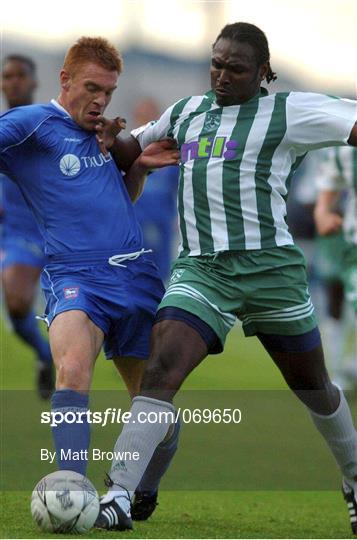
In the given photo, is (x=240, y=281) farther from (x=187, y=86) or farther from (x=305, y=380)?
Result: (x=187, y=86)

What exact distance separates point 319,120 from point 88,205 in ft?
3.73

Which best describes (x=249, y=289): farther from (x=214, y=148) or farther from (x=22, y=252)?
(x=22, y=252)

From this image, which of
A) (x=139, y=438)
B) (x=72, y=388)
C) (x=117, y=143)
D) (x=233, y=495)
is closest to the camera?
(x=139, y=438)

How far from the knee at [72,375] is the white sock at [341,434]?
3.64ft

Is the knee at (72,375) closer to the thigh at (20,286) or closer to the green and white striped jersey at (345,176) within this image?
the green and white striped jersey at (345,176)

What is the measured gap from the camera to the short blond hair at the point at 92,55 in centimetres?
626

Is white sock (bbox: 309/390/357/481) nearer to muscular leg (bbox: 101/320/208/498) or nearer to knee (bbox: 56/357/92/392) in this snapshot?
muscular leg (bbox: 101/320/208/498)

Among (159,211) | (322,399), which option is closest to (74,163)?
(322,399)

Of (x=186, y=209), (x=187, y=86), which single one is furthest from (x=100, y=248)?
(x=187, y=86)

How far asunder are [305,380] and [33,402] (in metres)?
5.01

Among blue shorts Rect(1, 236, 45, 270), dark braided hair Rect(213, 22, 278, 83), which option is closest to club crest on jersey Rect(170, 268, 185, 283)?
dark braided hair Rect(213, 22, 278, 83)

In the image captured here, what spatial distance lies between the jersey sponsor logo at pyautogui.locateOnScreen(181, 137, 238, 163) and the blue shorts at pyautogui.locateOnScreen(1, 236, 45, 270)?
16.5 feet

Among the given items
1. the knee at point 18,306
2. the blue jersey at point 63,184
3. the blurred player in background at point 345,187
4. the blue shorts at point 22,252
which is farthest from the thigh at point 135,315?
the blue shorts at point 22,252

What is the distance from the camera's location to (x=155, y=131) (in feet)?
20.6
